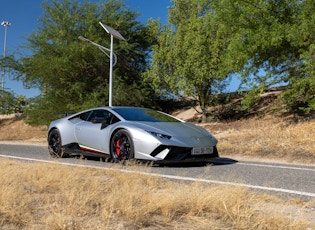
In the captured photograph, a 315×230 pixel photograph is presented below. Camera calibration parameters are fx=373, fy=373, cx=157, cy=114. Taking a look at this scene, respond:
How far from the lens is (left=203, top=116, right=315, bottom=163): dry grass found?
10125 millimetres

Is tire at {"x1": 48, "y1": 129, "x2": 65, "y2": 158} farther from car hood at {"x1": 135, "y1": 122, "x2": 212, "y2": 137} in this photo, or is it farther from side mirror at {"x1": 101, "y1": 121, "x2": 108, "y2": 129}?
car hood at {"x1": 135, "y1": 122, "x2": 212, "y2": 137}

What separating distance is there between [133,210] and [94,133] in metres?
5.05

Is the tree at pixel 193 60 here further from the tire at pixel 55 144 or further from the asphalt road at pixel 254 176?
the asphalt road at pixel 254 176

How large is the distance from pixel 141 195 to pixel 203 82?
16.9 meters

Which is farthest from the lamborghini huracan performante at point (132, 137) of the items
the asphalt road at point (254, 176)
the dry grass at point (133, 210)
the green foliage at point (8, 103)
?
the green foliage at point (8, 103)

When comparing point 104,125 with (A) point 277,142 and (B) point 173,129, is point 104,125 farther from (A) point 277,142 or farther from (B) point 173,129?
(A) point 277,142

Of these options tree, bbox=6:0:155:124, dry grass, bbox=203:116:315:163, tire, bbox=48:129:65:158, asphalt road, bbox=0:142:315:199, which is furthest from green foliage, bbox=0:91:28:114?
asphalt road, bbox=0:142:315:199

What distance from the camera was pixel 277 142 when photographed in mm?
11922

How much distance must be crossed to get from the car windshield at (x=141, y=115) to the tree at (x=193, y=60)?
33.7ft

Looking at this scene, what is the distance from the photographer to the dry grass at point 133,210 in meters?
2.95

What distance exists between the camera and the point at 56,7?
24234mm

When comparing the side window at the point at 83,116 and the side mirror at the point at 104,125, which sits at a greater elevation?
the side window at the point at 83,116

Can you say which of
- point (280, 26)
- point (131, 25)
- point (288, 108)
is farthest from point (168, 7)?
point (280, 26)

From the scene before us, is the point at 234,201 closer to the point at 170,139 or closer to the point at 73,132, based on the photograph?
the point at 170,139
